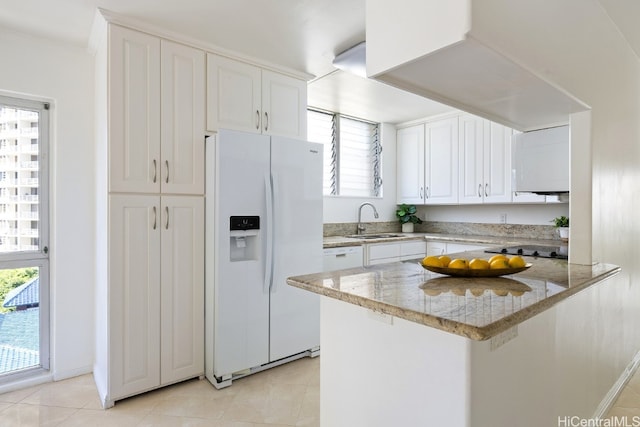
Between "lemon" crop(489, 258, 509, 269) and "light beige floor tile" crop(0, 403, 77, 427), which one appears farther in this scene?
"light beige floor tile" crop(0, 403, 77, 427)

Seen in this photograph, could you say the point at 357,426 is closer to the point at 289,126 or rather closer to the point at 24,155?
the point at 289,126

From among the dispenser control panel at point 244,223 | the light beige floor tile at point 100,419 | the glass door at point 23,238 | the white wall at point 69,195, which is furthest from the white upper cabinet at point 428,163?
the glass door at point 23,238

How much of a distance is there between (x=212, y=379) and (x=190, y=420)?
1.37 feet

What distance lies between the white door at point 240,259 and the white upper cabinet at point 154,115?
25 centimetres

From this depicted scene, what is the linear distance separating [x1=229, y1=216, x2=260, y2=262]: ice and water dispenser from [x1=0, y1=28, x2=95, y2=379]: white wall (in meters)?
1.10

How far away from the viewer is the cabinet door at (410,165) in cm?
448

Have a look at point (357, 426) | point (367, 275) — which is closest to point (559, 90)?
point (367, 275)

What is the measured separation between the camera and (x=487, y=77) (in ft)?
4.42

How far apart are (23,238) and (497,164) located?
4.20 meters

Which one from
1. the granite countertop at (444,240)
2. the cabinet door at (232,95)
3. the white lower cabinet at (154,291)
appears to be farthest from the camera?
the granite countertop at (444,240)

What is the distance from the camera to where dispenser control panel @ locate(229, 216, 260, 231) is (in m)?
2.48

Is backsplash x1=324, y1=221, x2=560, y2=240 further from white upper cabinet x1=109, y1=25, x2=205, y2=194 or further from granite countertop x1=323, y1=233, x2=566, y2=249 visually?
white upper cabinet x1=109, y1=25, x2=205, y2=194

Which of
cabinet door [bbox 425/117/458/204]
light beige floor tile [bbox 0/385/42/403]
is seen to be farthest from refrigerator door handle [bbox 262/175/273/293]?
cabinet door [bbox 425/117/458/204]

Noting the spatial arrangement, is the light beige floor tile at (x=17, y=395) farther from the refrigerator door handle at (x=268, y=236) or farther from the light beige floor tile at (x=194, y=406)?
the refrigerator door handle at (x=268, y=236)
